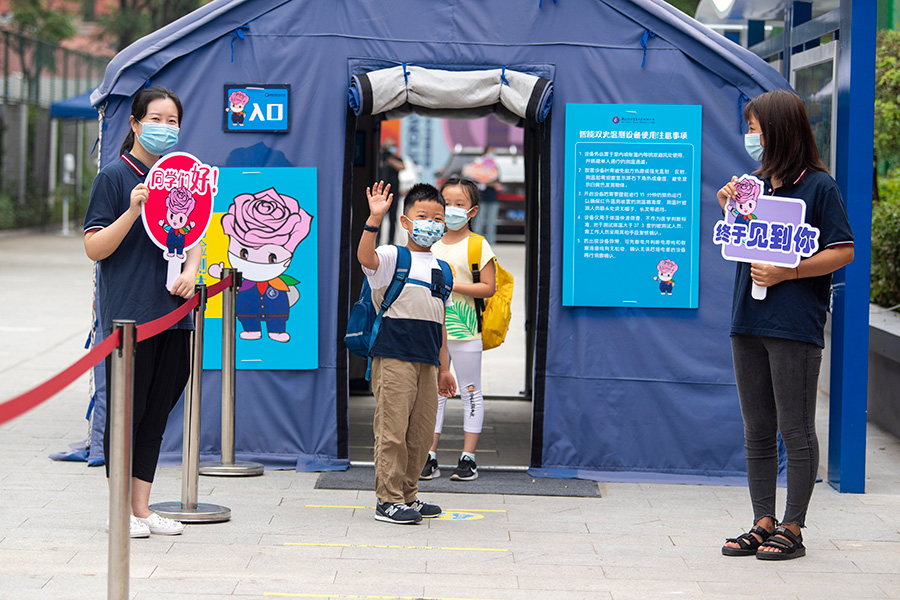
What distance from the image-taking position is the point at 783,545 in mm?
4711

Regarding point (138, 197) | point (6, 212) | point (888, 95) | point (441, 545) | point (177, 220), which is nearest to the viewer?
point (138, 197)

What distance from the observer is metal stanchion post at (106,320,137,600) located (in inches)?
139

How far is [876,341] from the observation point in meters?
7.53

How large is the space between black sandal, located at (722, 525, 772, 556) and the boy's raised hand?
2.07 meters

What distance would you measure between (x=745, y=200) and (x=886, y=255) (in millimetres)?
4255

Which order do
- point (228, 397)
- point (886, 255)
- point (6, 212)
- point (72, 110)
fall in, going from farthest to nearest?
point (6, 212)
point (72, 110)
point (886, 255)
point (228, 397)

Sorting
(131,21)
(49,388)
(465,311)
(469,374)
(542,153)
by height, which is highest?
(131,21)

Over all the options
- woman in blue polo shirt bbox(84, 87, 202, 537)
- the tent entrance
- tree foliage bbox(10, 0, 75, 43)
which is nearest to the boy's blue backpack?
woman in blue polo shirt bbox(84, 87, 202, 537)

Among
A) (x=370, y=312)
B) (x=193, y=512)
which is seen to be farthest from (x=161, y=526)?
(x=370, y=312)

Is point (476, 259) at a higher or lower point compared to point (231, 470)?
higher

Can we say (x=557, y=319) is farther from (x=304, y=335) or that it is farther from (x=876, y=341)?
(x=876, y=341)

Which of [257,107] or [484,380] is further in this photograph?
[484,380]

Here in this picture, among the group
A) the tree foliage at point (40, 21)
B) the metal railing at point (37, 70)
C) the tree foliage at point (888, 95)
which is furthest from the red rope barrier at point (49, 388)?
the tree foliage at point (40, 21)

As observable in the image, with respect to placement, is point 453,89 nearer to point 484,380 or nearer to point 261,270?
point 261,270
